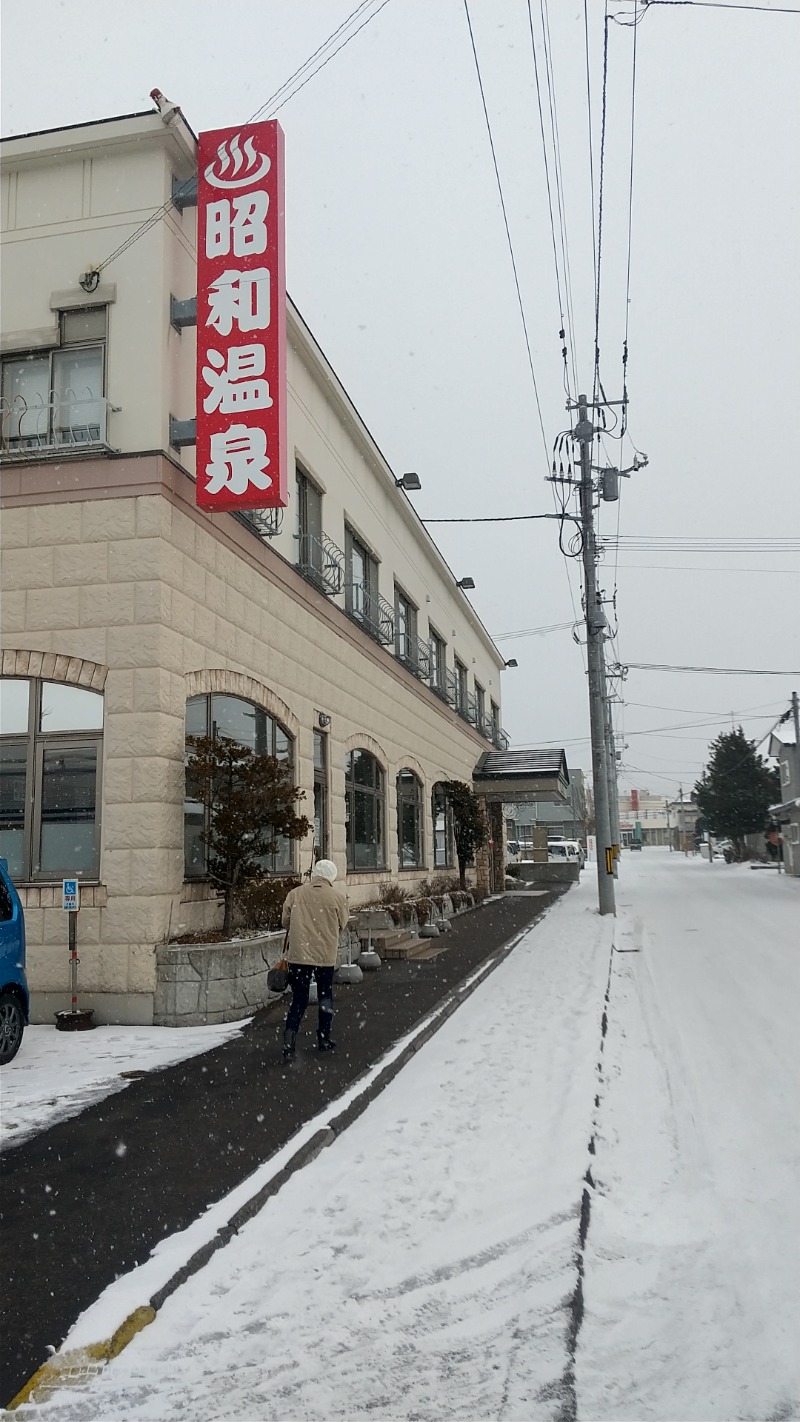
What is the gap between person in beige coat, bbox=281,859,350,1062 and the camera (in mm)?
8383

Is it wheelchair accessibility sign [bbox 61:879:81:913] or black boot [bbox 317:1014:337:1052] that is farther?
wheelchair accessibility sign [bbox 61:879:81:913]

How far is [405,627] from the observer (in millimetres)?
24562

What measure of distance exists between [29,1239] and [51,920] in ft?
19.6

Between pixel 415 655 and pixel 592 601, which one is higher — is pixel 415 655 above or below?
below

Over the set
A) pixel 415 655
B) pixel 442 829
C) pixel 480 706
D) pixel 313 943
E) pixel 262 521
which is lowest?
pixel 313 943

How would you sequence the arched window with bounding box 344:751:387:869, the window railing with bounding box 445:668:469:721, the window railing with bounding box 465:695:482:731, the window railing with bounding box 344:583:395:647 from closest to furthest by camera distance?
1. the arched window with bounding box 344:751:387:869
2. the window railing with bounding box 344:583:395:647
3. the window railing with bounding box 445:668:469:721
4. the window railing with bounding box 465:695:482:731

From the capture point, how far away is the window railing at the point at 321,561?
51.9 ft

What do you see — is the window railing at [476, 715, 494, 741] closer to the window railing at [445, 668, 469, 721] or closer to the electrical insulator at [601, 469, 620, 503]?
the window railing at [445, 668, 469, 721]

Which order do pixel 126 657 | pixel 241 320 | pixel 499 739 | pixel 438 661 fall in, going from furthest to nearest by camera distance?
pixel 499 739
pixel 438 661
pixel 241 320
pixel 126 657

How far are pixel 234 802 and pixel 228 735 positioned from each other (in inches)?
80.7

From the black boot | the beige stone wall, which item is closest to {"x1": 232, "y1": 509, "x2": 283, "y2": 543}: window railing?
the beige stone wall

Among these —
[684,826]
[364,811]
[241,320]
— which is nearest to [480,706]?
[364,811]

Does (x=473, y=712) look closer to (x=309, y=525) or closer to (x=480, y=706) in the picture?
(x=480, y=706)

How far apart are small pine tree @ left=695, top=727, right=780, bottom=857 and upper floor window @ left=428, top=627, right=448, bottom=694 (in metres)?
38.3
